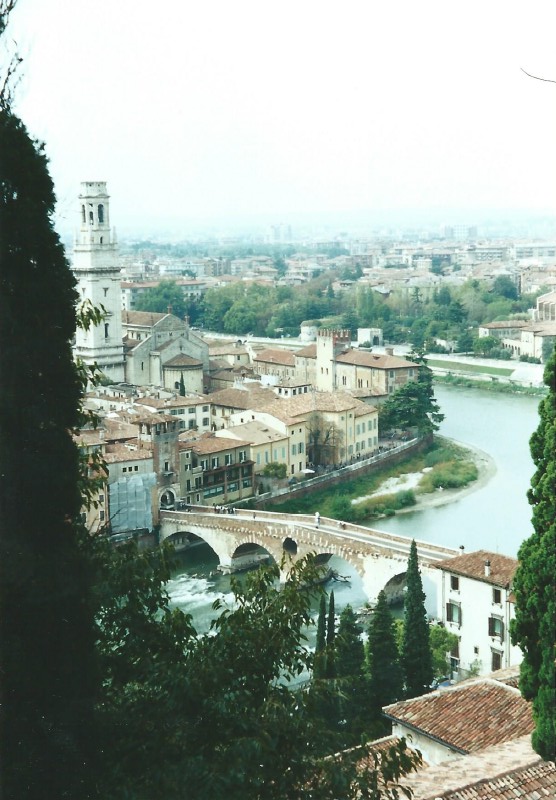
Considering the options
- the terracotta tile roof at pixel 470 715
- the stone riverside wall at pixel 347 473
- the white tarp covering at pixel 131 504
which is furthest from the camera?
the stone riverside wall at pixel 347 473

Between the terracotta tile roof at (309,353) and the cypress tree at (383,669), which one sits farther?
the terracotta tile roof at (309,353)

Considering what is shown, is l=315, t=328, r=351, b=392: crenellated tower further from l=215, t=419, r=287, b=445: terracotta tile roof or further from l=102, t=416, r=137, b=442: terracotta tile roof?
l=102, t=416, r=137, b=442: terracotta tile roof

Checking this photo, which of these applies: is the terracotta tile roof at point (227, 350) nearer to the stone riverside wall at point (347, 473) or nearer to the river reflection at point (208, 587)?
the stone riverside wall at point (347, 473)

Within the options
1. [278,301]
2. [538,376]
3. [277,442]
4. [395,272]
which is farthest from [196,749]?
[395,272]

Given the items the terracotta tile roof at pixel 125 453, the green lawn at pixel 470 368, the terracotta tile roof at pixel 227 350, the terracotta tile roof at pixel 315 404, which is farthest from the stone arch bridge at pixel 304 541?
the green lawn at pixel 470 368

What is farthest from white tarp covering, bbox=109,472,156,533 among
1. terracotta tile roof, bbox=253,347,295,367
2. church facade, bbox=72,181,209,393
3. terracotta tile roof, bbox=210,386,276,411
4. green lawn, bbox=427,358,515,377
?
green lawn, bbox=427,358,515,377

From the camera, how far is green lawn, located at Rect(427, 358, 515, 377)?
15339 millimetres

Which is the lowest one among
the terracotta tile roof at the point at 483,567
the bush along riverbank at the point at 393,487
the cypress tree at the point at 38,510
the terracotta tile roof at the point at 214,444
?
the bush along riverbank at the point at 393,487

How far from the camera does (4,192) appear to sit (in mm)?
1524

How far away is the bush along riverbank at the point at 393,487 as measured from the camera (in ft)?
30.2

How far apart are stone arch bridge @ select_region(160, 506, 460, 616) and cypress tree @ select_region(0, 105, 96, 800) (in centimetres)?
462

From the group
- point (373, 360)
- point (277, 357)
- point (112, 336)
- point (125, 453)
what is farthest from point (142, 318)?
point (125, 453)

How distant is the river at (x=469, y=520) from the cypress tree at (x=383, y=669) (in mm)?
1636

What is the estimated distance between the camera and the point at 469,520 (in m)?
8.59
